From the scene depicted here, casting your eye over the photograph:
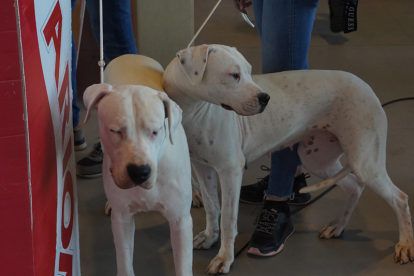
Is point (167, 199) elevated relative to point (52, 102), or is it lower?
lower

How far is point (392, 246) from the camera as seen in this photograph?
2.11 metres

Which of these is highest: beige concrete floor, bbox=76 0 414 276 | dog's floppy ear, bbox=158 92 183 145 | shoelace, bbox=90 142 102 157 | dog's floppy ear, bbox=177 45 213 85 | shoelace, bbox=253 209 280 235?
dog's floppy ear, bbox=177 45 213 85

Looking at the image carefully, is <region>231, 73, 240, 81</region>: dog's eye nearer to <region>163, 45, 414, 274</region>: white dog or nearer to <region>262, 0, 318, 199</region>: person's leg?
<region>163, 45, 414, 274</region>: white dog

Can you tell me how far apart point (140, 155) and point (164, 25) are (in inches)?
45.4

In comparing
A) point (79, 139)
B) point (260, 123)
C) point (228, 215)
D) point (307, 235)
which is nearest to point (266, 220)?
point (307, 235)

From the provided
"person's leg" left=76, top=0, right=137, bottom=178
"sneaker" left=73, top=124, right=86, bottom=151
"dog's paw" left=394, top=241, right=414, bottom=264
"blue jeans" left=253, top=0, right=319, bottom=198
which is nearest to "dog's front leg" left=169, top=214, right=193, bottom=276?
"blue jeans" left=253, top=0, right=319, bottom=198

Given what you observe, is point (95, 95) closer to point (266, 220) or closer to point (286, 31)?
point (286, 31)

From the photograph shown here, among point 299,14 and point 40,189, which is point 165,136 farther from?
point 299,14

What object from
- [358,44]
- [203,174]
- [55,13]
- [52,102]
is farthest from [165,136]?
[358,44]

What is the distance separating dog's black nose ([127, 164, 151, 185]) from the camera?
1.18 m

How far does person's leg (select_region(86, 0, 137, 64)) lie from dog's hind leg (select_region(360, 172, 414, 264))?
1.33 m

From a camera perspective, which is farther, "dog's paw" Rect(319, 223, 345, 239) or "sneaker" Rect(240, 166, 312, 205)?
"sneaker" Rect(240, 166, 312, 205)

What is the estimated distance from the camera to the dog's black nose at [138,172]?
1177 millimetres

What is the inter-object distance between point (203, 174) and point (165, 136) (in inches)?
28.0
